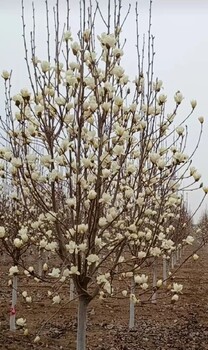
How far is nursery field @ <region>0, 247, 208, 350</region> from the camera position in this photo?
674 cm

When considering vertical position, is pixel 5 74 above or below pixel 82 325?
above

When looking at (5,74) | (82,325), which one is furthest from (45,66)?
(82,325)

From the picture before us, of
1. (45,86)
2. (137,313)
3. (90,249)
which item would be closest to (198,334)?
(137,313)

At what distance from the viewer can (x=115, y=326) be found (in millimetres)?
8023

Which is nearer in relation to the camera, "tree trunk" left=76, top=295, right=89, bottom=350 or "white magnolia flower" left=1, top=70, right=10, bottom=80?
"white magnolia flower" left=1, top=70, right=10, bottom=80

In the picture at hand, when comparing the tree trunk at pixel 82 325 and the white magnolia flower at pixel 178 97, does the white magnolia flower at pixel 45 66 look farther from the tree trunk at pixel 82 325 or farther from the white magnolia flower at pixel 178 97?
the tree trunk at pixel 82 325

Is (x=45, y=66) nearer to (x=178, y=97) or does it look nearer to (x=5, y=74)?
(x=5, y=74)

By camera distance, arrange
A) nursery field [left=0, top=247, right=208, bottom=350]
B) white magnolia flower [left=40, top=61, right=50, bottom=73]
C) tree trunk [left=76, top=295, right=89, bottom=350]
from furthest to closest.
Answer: nursery field [left=0, top=247, right=208, bottom=350] < tree trunk [left=76, top=295, right=89, bottom=350] < white magnolia flower [left=40, top=61, right=50, bottom=73]

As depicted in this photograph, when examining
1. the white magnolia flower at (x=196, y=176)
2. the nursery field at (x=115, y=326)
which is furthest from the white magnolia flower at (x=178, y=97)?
the nursery field at (x=115, y=326)

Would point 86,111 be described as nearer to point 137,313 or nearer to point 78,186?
point 78,186

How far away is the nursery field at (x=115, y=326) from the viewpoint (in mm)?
6738

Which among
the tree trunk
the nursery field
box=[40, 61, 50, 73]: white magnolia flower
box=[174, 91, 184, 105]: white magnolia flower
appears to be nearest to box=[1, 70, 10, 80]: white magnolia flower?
box=[40, 61, 50, 73]: white magnolia flower

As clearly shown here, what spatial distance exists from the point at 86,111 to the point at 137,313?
6.79 metres

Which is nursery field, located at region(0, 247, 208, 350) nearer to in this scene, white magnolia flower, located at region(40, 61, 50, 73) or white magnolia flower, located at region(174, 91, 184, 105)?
white magnolia flower, located at region(174, 91, 184, 105)
